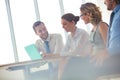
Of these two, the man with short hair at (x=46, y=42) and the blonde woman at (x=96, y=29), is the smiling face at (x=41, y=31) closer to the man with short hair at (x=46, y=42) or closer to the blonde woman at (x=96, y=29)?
the man with short hair at (x=46, y=42)

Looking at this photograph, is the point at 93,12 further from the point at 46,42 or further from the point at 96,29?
the point at 46,42

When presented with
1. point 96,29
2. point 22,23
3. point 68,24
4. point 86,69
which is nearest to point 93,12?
point 96,29

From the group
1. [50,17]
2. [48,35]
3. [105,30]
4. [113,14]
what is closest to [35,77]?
[48,35]

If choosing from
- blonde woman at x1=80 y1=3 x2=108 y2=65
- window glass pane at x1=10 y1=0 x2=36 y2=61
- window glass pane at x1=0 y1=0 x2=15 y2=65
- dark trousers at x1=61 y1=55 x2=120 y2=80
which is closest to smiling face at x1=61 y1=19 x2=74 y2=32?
blonde woman at x1=80 y1=3 x2=108 y2=65

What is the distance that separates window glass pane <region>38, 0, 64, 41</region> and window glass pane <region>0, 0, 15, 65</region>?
2.59ft

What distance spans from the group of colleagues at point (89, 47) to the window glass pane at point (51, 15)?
1825mm

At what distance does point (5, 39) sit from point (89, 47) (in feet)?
9.47

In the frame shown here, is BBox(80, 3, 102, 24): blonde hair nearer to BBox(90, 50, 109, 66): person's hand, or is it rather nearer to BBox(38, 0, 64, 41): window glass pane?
BBox(90, 50, 109, 66): person's hand

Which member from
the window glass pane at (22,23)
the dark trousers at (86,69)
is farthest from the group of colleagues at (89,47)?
the window glass pane at (22,23)

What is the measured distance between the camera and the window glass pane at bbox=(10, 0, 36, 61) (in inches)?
191

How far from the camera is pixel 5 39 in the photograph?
15.8ft

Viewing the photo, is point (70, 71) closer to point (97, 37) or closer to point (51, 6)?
point (97, 37)

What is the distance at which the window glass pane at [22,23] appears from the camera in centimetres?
486

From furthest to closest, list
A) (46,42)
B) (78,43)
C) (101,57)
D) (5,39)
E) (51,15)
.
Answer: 1. (51,15)
2. (5,39)
3. (46,42)
4. (78,43)
5. (101,57)
